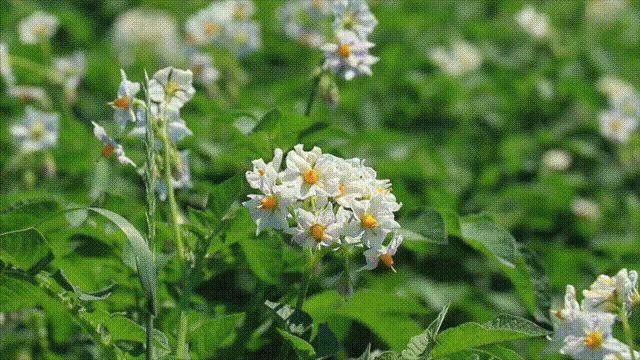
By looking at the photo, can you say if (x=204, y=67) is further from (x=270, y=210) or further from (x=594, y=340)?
(x=594, y=340)

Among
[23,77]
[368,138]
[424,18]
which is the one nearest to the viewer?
[368,138]

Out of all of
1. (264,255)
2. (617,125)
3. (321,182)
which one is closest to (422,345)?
(321,182)

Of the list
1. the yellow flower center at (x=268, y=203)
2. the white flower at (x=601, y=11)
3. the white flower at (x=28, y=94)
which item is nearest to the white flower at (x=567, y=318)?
the yellow flower center at (x=268, y=203)

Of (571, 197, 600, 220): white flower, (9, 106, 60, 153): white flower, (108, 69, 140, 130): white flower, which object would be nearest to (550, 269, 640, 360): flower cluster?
(108, 69, 140, 130): white flower

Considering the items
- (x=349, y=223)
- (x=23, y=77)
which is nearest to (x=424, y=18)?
(x=23, y=77)

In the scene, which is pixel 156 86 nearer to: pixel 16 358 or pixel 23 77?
pixel 16 358

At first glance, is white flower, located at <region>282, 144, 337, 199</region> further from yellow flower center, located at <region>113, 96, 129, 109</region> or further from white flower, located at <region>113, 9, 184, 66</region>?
white flower, located at <region>113, 9, 184, 66</region>

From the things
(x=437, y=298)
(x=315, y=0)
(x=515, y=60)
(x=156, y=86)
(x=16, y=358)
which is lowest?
(x=16, y=358)
